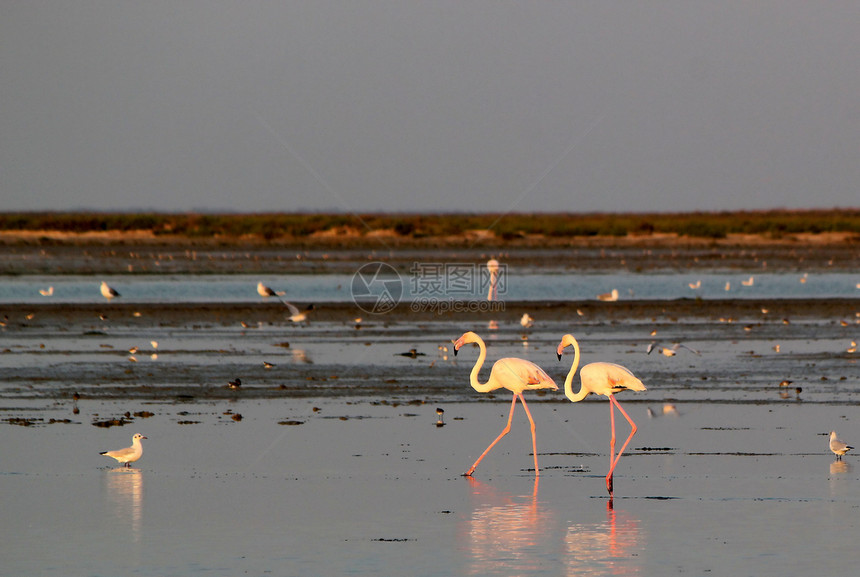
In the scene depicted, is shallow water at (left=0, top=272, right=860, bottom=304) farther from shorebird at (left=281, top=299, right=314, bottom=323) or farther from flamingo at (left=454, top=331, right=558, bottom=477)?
flamingo at (left=454, top=331, right=558, bottom=477)

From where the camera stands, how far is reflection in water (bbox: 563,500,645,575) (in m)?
7.52

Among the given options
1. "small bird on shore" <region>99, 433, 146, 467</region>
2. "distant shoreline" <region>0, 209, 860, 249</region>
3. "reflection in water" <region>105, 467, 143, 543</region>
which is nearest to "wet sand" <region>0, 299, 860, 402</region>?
"small bird on shore" <region>99, 433, 146, 467</region>

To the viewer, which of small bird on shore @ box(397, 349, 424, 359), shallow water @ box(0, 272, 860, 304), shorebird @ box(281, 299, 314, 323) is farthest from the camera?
shallow water @ box(0, 272, 860, 304)

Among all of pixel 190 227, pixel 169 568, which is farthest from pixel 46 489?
pixel 190 227

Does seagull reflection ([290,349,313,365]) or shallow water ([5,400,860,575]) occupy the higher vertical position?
seagull reflection ([290,349,313,365])

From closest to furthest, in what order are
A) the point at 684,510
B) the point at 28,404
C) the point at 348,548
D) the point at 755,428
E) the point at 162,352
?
the point at 348,548 < the point at 684,510 < the point at 755,428 < the point at 28,404 < the point at 162,352

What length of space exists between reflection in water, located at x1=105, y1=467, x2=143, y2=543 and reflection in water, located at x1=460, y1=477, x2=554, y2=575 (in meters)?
2.32

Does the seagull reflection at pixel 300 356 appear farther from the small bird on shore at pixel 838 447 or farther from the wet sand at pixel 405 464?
the small bird on shore at pixel 838 447

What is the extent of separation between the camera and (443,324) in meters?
25.1

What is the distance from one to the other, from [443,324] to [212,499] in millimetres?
15699

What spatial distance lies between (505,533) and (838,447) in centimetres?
402

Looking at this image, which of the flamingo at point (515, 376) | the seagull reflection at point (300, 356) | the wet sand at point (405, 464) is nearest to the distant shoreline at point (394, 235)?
the seagull reflection at point (300, 356)

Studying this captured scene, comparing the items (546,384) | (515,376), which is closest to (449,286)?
(515,376)

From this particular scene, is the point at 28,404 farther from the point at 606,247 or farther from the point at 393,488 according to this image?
the point at 606,247
